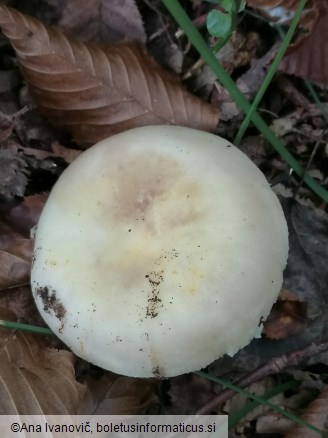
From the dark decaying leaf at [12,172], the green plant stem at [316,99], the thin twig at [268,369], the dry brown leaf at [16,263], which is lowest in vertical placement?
the thin twig at [268,369]

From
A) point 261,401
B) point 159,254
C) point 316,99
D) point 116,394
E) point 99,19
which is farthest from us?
point 99,19

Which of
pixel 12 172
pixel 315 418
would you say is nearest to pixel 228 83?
pixel 12 172

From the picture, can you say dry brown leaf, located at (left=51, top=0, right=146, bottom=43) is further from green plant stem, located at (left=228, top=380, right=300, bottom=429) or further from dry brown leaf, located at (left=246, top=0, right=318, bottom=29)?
green plant stem, located at (left=228, top=380, right=300, bottom=429)

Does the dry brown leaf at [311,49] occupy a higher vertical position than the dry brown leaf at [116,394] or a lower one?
higher

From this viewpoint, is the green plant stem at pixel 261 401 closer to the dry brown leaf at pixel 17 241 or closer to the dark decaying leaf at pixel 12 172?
the dry brown leaf at pixel 17 241

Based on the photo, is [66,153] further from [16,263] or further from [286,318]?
[286,318]

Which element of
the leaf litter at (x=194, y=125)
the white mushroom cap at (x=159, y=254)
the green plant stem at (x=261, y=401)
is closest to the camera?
the white mushroom cap at (x=159, y=254)

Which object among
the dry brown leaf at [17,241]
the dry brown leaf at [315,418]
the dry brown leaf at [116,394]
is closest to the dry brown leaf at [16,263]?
the dry brown leaf at [17,241]

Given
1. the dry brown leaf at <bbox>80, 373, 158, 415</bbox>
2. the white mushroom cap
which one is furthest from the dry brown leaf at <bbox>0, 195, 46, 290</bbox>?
the dry brown leaf at <bbox>80, 373, 158, 415</bbox>
